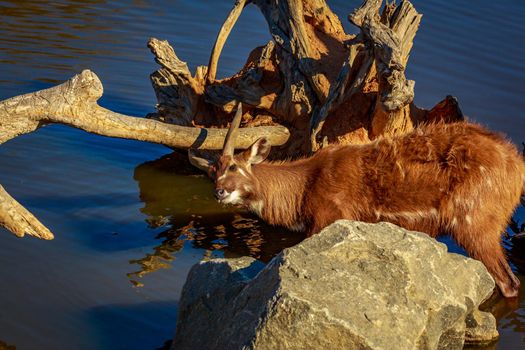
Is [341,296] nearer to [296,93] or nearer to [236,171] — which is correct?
[236,171]

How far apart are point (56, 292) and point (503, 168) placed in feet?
14.1

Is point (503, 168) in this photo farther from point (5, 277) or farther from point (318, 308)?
point (5, 277)

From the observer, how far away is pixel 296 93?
10.9 metres

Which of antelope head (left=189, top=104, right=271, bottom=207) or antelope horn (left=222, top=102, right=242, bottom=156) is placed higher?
antelope horn (left=222, top=102, right=242, bottom=156)

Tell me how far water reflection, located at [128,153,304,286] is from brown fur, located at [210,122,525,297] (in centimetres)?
38

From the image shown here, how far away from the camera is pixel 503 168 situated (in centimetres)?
888

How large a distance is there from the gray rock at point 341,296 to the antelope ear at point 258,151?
7.64 ft

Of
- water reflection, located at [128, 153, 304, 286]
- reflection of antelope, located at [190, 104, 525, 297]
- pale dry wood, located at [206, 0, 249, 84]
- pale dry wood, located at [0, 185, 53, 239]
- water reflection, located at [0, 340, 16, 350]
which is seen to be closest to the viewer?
water reflection, located at [0, 340, 16, 350]

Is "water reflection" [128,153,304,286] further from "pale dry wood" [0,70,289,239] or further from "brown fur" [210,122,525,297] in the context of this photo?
"pale dry wood" [0,70,289,239]

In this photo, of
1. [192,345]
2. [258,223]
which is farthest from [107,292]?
[258,223]

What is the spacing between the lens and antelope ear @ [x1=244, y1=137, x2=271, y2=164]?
962cm

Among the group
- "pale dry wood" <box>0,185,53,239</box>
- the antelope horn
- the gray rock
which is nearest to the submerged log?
the antelope horn

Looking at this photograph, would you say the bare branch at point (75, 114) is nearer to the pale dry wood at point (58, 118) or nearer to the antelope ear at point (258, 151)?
the pale dry wood at point (58, 118)

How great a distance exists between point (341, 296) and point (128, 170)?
5.83 metres
